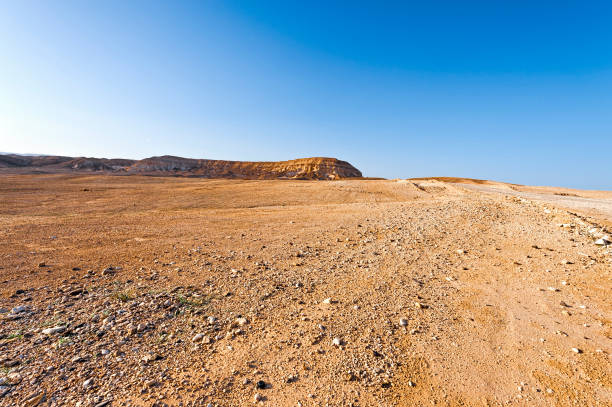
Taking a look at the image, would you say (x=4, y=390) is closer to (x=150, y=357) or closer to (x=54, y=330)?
(x=54, y=330)

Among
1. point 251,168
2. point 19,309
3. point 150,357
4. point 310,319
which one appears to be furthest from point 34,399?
point 251,168

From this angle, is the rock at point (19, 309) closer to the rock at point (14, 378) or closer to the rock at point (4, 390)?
the rock at point (14, 378)

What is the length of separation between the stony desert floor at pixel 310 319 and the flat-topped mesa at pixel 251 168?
7077cm

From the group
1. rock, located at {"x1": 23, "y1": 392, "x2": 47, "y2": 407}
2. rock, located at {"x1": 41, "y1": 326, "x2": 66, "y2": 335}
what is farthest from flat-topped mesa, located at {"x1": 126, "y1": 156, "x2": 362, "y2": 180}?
rock, located at {"x1": 23, "y1": 392, "x2": 47, "y2": 407}

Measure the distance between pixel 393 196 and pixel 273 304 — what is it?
19.8m

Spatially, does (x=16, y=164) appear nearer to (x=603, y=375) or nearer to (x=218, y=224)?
(x=218, y=224)

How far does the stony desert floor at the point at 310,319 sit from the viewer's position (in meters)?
3.13

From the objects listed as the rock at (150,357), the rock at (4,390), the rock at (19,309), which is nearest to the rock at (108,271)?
the rock at (19,309)

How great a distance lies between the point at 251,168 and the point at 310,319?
90902 mm

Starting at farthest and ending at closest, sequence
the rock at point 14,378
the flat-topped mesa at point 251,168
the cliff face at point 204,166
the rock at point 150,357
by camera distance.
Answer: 1. the flat-topped mesa at point 251,168
2. the cliff face at point 204,166
3. the rock at point 150,357
4. the rock at point 14,378

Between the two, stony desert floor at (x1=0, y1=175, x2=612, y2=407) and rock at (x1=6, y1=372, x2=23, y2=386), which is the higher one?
stony desert floor at (x1=0, y1=175, x2=612, y2=407)

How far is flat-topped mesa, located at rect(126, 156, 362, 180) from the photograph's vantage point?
265ft

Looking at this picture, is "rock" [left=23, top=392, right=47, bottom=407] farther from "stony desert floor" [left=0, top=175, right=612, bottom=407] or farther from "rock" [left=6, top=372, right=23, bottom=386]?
"rock" [left=6, top=372, right=23, bottom=386]

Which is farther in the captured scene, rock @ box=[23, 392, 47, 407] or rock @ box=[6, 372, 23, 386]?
rock @ box=[6, 372, 23, 386]
